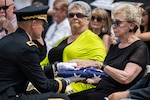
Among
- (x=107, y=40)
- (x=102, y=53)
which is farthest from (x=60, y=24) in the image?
(x=102, y=53)

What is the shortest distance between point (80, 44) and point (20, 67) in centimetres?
164

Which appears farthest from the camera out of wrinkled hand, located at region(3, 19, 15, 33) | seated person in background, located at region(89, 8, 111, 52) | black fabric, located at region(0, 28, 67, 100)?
seated person in background, located at region(89, 8, 111, 52)

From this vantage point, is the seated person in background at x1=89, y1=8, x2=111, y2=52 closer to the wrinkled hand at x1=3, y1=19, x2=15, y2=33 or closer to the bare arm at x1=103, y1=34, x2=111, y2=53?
the bare arm at x1=103, y1=34, x2=111, y2=53

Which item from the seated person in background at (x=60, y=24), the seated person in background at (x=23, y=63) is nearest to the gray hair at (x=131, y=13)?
the seated person in background at (x=23, y=63)

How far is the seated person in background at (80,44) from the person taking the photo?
6039mm

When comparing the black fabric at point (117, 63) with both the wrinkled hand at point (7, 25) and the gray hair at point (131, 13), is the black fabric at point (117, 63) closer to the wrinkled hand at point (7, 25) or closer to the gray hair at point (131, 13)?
the gray hair at point (131, 13)

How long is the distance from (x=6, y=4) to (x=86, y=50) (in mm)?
1269

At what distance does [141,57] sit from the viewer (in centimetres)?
522

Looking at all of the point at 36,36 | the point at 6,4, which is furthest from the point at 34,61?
the point at 6,4

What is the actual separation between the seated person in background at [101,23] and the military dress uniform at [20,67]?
2.07m

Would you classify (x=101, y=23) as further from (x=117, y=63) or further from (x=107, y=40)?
(x=117, y=63)

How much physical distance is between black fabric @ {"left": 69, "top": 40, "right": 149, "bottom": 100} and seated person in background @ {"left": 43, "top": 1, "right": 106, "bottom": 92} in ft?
1.05

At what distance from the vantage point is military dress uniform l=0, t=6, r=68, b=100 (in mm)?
4656

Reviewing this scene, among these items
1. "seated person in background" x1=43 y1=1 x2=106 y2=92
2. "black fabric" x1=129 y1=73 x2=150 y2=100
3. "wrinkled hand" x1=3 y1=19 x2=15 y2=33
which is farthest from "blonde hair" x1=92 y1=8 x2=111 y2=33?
"black fabric" x1=129 y1=73 x2=150 y2=100
